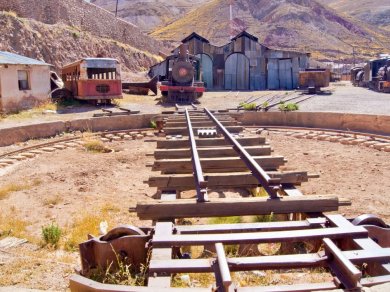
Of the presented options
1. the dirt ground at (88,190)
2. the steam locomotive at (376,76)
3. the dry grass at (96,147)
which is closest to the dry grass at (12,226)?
the dirt ground at (88,190)

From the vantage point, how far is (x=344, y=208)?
233 inches

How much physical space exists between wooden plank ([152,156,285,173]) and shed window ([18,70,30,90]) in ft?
47.2

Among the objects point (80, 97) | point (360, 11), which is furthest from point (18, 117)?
point (360, 11)

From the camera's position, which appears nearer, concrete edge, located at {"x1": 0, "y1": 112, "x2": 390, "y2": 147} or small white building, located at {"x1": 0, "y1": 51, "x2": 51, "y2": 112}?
concrete edge, located at {"x1": 0, "y1": 112, "x2": 390, "y2": 147}

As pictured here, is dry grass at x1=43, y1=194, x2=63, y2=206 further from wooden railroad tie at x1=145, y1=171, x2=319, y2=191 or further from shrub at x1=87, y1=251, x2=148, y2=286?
shrub at x1=87, y1=251, x2=148, y2=286

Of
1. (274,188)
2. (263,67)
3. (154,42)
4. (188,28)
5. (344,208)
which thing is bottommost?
(344,208)

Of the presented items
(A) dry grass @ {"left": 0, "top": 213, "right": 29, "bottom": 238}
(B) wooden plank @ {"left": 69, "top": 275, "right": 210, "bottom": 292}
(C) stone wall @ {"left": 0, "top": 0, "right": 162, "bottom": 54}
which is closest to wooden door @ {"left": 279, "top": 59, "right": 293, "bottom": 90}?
(C) stone wall @ {"left": 0, "top": 0, "right": 162, "bottom": 54}

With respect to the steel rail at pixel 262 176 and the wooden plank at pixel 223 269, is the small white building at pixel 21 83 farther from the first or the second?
the wooden plank at pixel 223 269

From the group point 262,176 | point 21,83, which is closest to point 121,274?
point 262,176

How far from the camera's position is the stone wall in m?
35.3

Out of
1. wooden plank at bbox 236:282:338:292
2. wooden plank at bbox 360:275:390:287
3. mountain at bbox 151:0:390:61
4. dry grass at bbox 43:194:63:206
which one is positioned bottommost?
dry grass at bbox 43:194:63:206

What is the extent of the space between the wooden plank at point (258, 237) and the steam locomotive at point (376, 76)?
77.2 feet

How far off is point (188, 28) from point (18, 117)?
253ft

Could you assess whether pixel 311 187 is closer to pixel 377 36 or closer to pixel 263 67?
pixel 263 67
